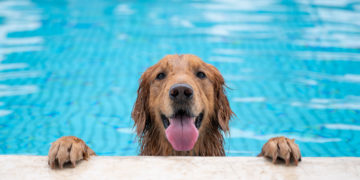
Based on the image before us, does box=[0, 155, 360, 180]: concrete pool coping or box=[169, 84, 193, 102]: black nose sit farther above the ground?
box=[169, 84, 193, 102]: black nose

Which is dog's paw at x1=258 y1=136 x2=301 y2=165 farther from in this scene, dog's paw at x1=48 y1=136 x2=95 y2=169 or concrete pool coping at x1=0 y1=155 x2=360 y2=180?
dog's paw at x1=48 y1=136 x2=95 y2=169

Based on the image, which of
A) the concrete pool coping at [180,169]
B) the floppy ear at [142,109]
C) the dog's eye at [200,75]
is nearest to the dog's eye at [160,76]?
the floppy ear at [142,109]

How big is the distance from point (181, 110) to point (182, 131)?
0.20 meters

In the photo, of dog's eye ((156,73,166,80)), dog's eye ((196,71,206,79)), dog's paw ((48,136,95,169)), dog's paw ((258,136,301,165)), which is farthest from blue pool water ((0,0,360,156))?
dog's paw ((48,136,95,169))

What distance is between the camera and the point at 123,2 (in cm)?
1218

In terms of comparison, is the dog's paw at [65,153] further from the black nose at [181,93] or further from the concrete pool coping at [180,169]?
the black nose at [181,93]

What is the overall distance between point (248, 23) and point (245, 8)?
1.36 metres

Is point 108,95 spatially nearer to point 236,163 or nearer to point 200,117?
point 200,117

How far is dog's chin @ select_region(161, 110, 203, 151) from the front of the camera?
3.53m

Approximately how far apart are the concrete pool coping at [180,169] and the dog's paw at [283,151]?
0.17 feet

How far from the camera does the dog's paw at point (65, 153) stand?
2.78 meters

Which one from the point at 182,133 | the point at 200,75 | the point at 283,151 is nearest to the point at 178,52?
the point at 200,75

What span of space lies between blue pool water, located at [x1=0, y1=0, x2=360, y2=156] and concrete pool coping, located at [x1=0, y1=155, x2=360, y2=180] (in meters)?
2.17

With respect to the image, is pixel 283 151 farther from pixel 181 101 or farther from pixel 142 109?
pixel 142 109
